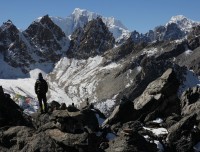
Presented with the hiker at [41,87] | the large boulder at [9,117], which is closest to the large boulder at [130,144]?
the large boulder at [9,117]

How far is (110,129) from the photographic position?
134ft

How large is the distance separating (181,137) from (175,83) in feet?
66.9

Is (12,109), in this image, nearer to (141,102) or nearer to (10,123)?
(10,123)

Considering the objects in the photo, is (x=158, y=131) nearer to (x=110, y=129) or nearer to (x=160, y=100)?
(x=110, y=129)

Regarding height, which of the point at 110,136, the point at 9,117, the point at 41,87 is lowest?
the point at 110,136

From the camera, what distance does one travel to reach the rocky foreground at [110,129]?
2956cm

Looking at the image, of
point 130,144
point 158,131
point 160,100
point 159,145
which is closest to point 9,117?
point 130,144

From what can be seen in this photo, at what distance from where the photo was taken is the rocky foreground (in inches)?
1164

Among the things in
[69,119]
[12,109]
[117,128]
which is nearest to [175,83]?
[117,128]

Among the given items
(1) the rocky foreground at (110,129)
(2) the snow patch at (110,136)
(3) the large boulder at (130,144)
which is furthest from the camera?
(2) the snow patch at (110,136)

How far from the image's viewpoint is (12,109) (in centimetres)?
3891

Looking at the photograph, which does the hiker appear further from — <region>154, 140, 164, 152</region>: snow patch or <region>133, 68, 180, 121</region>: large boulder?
<region>133, 68, 180, 121</region>: large boulder

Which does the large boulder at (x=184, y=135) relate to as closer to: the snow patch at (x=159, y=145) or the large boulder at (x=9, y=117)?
the snow patch at (x=159, y=145)

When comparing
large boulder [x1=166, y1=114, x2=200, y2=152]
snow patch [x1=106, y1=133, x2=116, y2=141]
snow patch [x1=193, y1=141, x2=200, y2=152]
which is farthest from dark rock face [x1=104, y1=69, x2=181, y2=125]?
snow patch [x1=193, y1=141, x2=200, y2=152]
